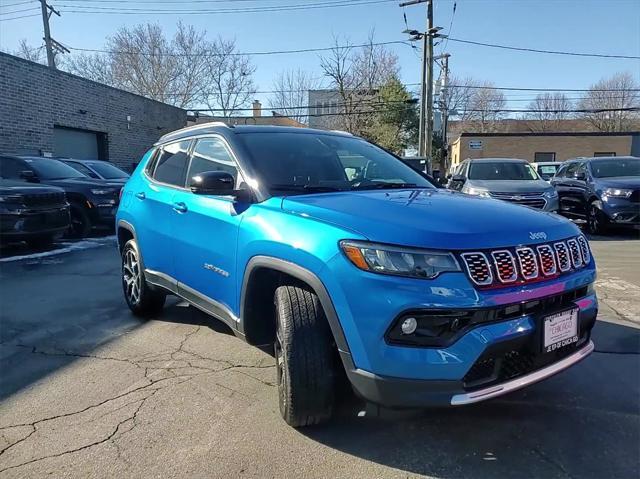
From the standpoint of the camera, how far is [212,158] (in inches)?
151

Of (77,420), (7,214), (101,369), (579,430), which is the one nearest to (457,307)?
(579,430)

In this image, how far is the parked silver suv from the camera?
10.2 meters

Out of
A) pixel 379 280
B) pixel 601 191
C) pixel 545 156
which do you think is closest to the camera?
pixel 379 280

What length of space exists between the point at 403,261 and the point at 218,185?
133 cm

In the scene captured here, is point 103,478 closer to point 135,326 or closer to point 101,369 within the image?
point 101,369

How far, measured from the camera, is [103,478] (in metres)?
2.46

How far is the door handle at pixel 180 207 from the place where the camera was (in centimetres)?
382

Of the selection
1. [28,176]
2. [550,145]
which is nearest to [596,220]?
[28,176]

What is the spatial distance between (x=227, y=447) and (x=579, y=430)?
6.46ft

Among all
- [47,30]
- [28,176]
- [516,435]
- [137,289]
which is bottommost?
[516,435]

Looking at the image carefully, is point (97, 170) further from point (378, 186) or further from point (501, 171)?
point (378, 186)

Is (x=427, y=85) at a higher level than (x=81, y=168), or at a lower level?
higher

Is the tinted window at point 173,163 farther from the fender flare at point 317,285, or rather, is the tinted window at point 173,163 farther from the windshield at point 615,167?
the windshield at point 615,167

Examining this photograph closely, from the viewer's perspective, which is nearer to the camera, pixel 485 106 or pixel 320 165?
pixel 320 165
